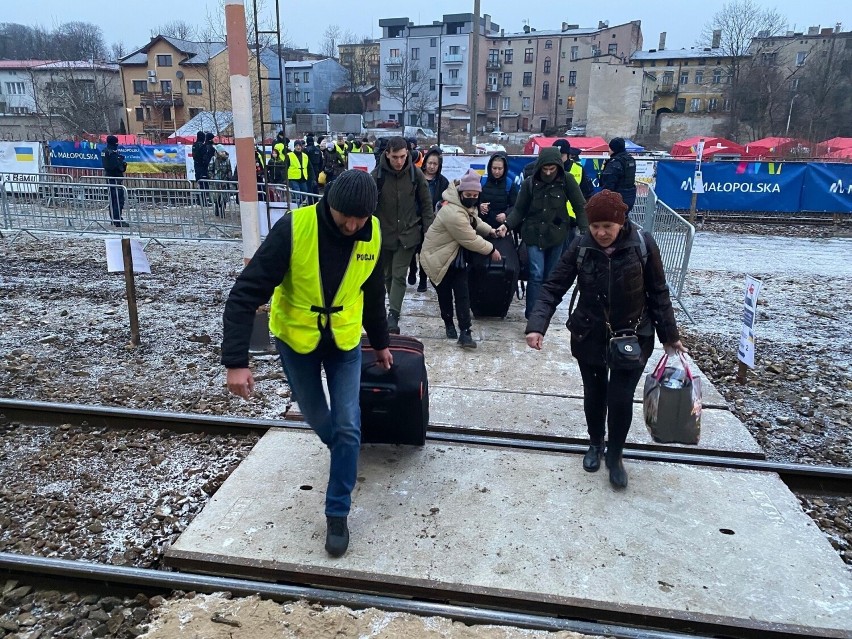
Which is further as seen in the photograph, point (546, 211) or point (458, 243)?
point (546, 211)

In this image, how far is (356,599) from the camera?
3182mm

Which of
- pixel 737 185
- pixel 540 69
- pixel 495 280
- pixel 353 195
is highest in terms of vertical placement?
pixel 540 69

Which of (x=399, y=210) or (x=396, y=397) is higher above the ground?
(x=399, y=210)

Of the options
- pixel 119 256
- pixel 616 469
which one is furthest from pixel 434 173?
pixel 616 469

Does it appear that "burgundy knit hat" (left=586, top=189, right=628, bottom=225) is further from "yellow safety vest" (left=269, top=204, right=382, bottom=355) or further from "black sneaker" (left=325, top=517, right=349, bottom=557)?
"black sneaker" (left=325, top=517, right=349, bottom=557)

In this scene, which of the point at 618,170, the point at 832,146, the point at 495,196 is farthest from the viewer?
Result: the point at 832,146

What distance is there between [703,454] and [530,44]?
106260mm

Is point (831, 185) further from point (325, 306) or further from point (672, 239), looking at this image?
point (325, 306)

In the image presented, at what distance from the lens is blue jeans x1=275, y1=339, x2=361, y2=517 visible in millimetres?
3387

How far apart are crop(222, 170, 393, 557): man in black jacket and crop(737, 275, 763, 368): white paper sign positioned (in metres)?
3.94

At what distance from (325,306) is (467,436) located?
1.96m

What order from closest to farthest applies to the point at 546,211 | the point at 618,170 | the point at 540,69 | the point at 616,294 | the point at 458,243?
the point at 616,294
the point at 458,243
the point at 546,211
the point at 618,170
the point at 540,69

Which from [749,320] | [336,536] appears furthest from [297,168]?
[336,536]

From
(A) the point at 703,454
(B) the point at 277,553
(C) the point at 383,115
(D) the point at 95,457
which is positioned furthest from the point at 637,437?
(C) the point at 383,115
